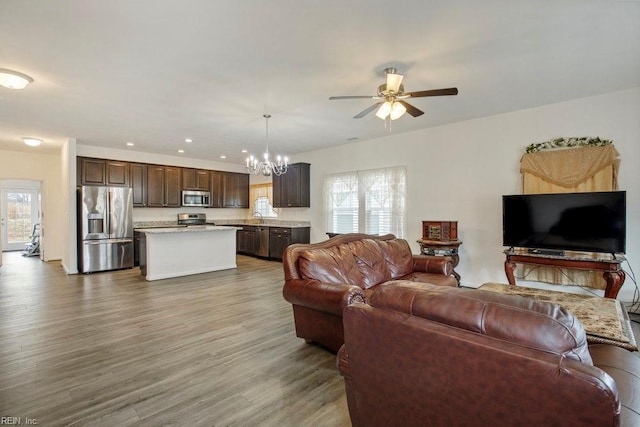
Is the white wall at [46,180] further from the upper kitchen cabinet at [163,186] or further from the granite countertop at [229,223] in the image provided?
the upper kitchen cabinet at [163,186]

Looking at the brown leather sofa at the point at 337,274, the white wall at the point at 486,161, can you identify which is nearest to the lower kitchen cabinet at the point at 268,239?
the white wall at the point at 486,161

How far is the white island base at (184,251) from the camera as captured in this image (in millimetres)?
5582

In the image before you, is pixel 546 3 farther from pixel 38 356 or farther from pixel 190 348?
pixel 38 356

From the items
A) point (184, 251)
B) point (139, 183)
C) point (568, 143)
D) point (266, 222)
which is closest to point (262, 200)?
point (266, 222)

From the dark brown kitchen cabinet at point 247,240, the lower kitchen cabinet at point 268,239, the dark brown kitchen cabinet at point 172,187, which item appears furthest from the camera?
the dark brown kitchen cabinet at point 247,240

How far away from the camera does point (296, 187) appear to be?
757cm

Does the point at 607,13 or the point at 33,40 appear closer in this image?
the point at 607,13

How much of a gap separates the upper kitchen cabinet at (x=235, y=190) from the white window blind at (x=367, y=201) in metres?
3.30

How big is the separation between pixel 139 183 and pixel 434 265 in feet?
22.2

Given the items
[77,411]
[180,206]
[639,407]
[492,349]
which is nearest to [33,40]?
[77,411]

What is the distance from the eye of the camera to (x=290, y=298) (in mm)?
A: 2746

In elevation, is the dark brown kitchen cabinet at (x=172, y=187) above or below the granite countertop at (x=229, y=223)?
above

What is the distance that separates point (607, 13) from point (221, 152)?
6854 millimetres

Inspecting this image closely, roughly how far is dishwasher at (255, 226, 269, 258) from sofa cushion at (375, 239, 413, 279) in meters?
4.53
